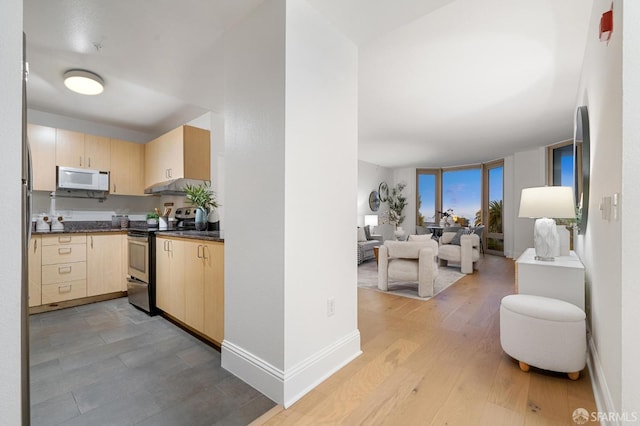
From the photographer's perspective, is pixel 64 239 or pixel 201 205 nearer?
pixel 201 205

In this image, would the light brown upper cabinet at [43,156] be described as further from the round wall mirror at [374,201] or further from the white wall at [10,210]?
the round wall mirror at [374,201]

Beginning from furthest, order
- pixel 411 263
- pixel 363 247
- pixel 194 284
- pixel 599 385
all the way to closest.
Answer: pixel 363 247 < pixel 411 263 < pixel 194 284 < pixel 599 385

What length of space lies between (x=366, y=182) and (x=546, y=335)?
654 centimetres

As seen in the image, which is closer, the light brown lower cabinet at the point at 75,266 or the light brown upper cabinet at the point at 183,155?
the light brown lower cabinet at the point at 75,266

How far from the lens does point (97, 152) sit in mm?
3928

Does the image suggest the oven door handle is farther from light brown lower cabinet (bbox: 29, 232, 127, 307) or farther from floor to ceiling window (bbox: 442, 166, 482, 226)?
floor to ceiling window (bbox: 442, 166, 482, 226)

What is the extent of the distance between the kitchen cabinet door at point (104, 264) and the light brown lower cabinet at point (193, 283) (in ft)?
3.94

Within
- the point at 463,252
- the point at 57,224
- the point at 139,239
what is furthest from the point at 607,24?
the point at 57,224

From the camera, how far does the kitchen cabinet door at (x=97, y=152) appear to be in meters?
3.84

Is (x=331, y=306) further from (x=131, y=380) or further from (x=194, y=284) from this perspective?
(x=131, y=380)

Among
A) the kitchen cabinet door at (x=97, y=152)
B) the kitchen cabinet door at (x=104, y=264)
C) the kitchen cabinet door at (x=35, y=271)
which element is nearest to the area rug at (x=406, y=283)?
the kitchen cabinet door at (x=104, y=264)

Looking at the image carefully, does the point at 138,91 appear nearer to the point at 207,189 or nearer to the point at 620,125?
the point at 207,189

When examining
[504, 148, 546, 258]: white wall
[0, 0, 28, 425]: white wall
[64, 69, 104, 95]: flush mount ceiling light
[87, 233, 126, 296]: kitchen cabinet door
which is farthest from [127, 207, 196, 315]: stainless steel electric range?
[504, 148, 546, 258]: white wall

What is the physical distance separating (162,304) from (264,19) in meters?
2.77
